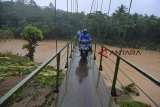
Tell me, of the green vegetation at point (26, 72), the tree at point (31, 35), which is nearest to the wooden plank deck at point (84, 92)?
the green vegetation at point (26, 72)

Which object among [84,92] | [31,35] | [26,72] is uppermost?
[84,92]

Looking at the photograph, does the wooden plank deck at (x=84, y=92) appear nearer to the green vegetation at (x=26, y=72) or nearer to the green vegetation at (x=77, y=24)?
the green vegetation at (x=26, y=72)

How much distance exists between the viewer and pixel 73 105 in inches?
129

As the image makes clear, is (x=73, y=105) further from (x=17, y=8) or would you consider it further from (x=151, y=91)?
(x=17, y=8)

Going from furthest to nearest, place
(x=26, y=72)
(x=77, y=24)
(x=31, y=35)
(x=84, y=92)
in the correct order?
(x=77, y=24), (x=31, y=35), (x=26, y=72), (x=84, y=92)

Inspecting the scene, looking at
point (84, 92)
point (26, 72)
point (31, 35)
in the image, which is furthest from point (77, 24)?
point (84, 92)

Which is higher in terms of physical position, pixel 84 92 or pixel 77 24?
pixel 84 92

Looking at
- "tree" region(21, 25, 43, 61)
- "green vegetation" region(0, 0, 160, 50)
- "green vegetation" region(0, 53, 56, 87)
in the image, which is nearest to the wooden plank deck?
"green vegetation" region(0, 53, 56, 87)

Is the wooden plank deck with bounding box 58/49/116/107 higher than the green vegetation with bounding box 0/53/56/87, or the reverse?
the wooden plank deck with bounding box 58/49/116/107

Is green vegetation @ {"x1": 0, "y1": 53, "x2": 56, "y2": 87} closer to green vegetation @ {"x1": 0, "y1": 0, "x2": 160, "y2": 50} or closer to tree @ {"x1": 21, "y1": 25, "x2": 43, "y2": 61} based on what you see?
tree @ {"x1": 21, "y1": 25, "x2": 43, "y2": 61}

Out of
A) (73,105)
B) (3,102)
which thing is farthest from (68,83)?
(3,102)

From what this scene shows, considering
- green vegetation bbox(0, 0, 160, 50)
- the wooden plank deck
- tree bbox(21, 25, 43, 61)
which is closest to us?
the wooden plank deck

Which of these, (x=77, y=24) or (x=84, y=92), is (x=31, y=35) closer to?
(x=84, y=92)

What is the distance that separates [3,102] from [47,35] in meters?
39.7
